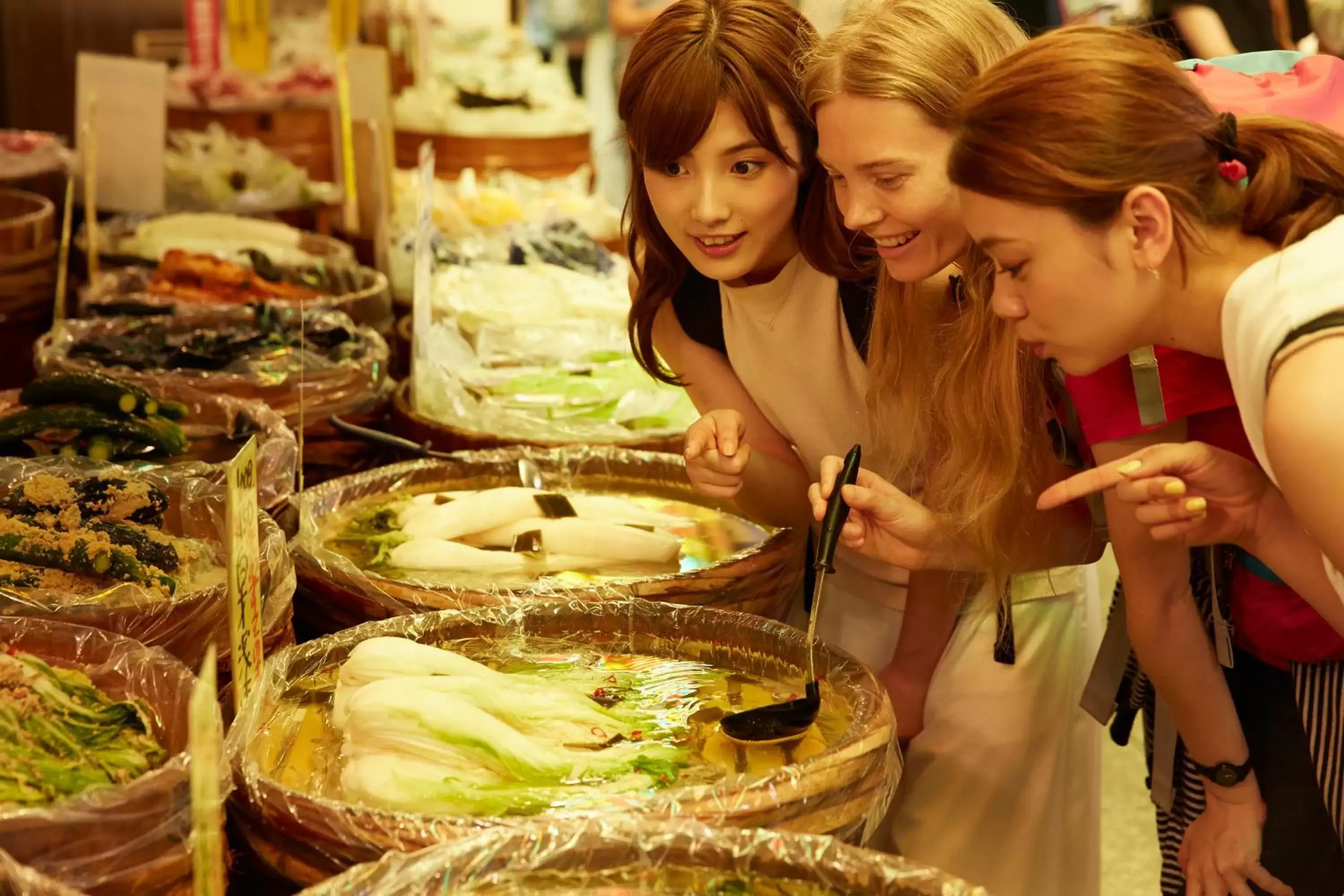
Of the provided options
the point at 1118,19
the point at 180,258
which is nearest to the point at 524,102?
the point at 180,258

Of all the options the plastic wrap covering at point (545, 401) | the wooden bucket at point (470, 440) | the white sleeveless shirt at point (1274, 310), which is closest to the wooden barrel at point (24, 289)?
the plastic wrap covering at point (545, 401)

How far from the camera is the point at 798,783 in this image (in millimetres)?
1430

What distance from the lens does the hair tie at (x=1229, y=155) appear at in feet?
5.01

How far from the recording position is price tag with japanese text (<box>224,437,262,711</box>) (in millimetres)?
1439

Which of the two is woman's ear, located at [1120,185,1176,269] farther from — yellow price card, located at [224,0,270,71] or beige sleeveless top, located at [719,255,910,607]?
yellow price card, located at [224,0,270,71]

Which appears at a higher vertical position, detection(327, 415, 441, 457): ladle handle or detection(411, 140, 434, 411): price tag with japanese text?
detection(411, 140, 434, 411): price tag with japanese text

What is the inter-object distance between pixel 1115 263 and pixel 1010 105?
199 mm

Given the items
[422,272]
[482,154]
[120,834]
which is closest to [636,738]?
[120,834]

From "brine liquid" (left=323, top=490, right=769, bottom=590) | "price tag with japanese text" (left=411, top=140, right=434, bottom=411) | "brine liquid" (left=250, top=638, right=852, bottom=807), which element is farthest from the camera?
"price tag with japanese text" (left=411, top=140, right=434, bottom=411)

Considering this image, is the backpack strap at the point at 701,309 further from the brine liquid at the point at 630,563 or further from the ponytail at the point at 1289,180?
the ponytail at the point at 1289,180

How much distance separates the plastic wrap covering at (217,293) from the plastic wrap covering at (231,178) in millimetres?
759

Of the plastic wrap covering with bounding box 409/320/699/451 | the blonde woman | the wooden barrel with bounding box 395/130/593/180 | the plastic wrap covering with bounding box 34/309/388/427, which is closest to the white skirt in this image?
the blonde woman

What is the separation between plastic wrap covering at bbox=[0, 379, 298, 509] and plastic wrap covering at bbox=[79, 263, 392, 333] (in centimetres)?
64

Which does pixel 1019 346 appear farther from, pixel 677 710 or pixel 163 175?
pixel 163 175
